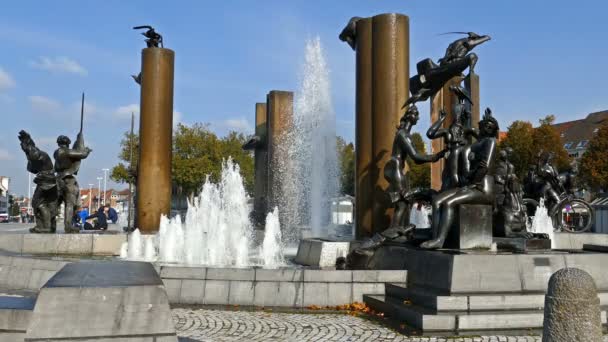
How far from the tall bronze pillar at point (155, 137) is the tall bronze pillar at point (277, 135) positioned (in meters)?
7.32

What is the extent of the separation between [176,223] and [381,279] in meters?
7.24

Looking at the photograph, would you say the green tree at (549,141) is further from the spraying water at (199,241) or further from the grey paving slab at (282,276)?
the grey paving slab at (282,276)

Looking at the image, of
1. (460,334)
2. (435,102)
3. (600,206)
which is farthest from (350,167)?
(460,334)

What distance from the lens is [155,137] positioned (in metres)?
15.7

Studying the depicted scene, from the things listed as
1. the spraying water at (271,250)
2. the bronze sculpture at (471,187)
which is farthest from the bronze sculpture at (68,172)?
the bronze sculpture at (471,187)

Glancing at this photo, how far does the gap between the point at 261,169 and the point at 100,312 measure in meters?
21.3

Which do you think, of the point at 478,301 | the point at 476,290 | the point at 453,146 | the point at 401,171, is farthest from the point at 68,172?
the point at 478,301

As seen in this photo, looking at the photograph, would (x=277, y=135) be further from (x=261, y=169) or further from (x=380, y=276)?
(x=380, y=276)

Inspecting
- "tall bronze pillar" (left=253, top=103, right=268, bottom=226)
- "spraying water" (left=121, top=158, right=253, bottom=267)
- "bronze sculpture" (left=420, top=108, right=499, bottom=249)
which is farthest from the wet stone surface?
"tall bronze pillar" (left=253, top=103, right=268, bottom=226)

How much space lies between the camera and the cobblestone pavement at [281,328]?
6445mm

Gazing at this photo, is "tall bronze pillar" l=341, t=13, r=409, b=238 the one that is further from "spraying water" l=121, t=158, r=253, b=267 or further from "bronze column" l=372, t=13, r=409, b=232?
"spraying water" l=121, t=158, r=253, b=267

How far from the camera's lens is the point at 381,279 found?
27.7 ft

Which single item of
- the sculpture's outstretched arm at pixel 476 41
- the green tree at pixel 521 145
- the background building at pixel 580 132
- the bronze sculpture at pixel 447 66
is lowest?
the bronze sculpture at pixel 447 66

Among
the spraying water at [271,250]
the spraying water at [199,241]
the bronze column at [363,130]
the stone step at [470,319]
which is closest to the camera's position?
the stone step at [470,319]
